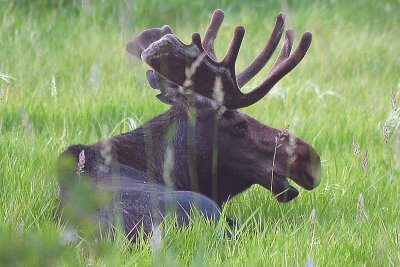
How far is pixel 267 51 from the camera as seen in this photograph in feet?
15.4

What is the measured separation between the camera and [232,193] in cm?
447

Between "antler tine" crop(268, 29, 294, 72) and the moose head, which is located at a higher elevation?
"antler tine" crop(268, 29, 294, 72)

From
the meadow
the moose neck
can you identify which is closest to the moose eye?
the moose neck

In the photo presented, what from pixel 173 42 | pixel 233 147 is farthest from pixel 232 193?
pixel 173 42

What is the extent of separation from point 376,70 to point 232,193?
4213 millimetres

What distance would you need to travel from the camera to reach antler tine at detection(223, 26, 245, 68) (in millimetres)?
4059

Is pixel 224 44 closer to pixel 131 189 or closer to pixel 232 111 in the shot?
pixel 232 111

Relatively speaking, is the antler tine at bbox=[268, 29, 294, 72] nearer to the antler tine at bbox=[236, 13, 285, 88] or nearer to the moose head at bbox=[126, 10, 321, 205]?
the antler tine at bbox=[236, 13, 285, 88]

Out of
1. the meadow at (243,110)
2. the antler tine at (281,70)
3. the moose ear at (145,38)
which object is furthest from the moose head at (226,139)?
the moose ear at (145,38)

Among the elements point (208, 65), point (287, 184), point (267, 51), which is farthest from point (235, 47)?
point (287, 184)

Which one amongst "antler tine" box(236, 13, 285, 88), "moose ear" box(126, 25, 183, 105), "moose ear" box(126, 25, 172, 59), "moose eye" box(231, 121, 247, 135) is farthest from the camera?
"moose ear" box(126, 25, 172, 59)

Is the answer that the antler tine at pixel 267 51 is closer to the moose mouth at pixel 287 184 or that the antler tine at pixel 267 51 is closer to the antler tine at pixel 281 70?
the antler tine at pixel 281 70

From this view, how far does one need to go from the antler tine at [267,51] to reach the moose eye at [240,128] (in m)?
0.38

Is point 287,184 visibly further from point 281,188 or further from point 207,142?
point 207,142
